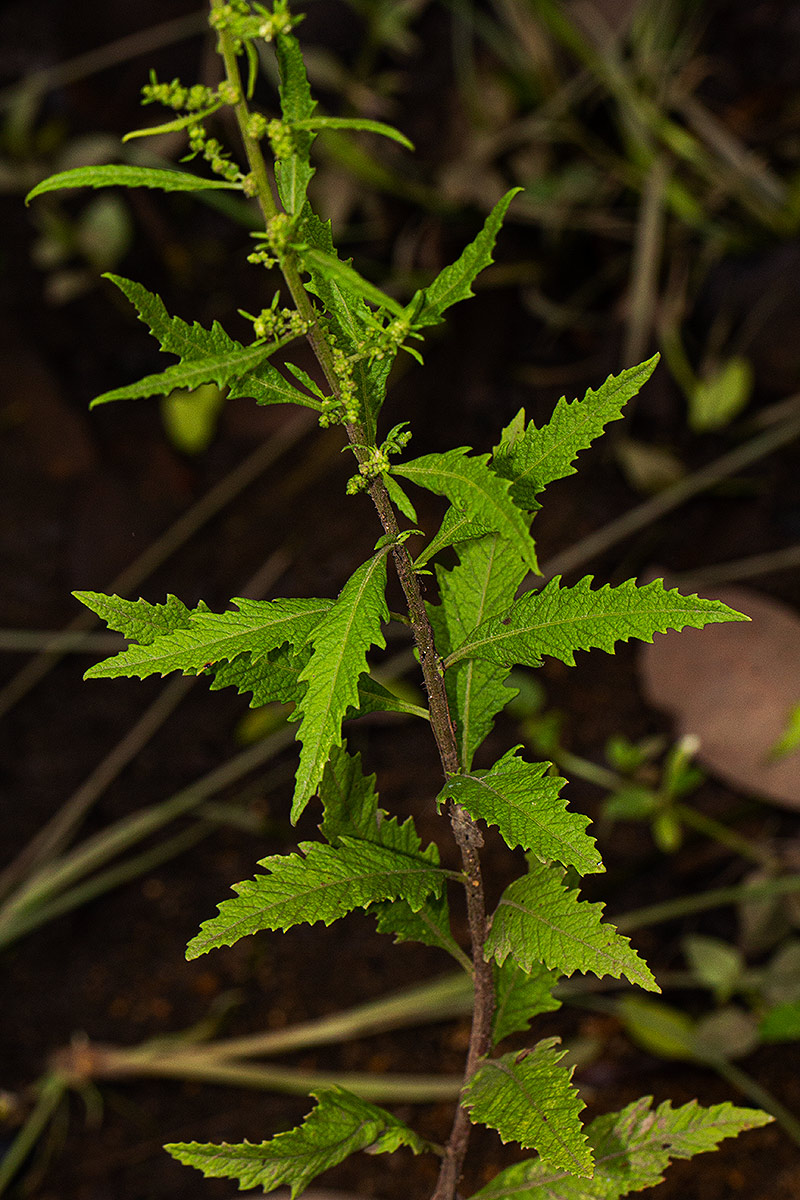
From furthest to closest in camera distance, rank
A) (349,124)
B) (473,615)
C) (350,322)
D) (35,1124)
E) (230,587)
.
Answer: (230,587) < (35,1124) < (473,615) < (350,322) < (349,124)

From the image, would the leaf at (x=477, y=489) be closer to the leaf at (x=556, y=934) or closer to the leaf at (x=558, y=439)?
the leaf at (x=558, y=439)

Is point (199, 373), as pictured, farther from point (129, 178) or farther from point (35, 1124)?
point (35, 1124)

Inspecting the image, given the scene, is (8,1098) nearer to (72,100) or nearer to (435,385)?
(435,385)

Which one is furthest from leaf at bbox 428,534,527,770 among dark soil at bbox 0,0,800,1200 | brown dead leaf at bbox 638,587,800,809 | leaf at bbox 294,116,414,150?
brown dead leaf at bbox 638,587,800,809

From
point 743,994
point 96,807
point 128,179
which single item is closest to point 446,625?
point 128,179

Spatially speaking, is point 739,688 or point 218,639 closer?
point 218,639

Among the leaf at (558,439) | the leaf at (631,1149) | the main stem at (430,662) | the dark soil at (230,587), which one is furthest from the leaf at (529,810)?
the dark soil at (230,587)

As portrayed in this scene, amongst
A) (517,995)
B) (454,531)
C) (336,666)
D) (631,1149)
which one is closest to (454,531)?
(454,531)
